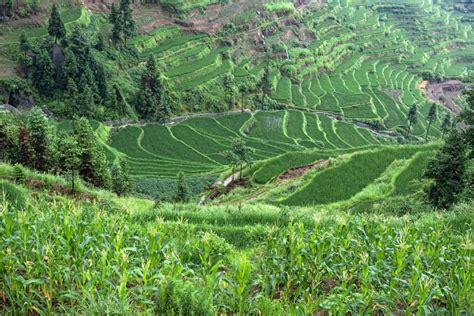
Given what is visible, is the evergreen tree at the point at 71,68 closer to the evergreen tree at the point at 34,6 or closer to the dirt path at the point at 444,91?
the evergreen tree at the point at 34,6

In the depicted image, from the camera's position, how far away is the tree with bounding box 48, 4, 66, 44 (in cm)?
6266

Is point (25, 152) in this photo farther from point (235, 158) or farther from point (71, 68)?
point (71, 68)

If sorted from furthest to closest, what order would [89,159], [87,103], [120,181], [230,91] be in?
1. [230,91]
2. [87,103]
3. [120,181]
4. [89,159]

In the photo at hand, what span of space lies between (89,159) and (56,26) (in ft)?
150

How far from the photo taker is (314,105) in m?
84.6

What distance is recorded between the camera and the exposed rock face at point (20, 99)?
191 ft

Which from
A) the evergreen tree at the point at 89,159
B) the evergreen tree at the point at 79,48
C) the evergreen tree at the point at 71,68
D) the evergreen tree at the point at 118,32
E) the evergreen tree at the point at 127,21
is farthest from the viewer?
Answer: the evergreen tree at the point at 127,21

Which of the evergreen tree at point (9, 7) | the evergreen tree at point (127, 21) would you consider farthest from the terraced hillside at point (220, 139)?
the evergreen tree at point (9, 7)

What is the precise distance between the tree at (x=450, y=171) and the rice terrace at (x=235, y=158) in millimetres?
89

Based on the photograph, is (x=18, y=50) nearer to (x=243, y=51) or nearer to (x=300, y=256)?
(x=243, y=51)

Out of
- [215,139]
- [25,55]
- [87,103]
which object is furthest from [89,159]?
[25,55]

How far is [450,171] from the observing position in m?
18.5

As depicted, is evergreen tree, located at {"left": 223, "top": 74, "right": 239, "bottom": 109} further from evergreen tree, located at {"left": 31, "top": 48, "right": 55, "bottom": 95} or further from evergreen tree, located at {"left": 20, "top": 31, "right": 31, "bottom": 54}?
evergreen tree, located at {"left": 20, "top": 31, "right": 31, "bottom": 54}

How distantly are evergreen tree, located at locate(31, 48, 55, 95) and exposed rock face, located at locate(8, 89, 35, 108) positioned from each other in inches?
122
